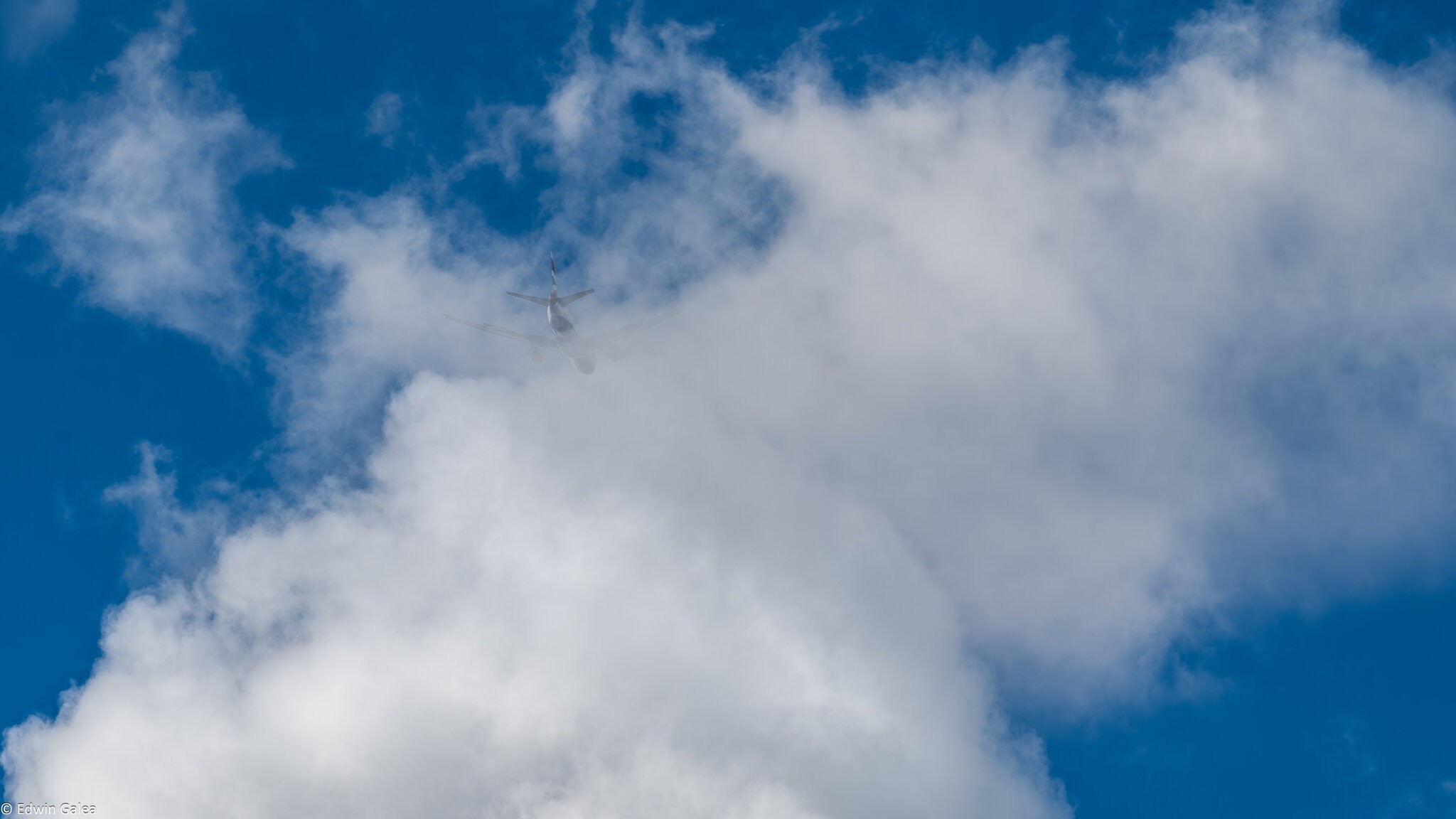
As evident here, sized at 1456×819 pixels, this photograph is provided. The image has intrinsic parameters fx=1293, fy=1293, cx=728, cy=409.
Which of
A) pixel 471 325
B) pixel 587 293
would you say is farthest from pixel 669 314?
pixel 471 325

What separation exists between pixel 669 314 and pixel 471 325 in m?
30.6

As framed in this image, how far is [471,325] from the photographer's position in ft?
654

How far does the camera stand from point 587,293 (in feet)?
636

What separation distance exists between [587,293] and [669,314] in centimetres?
1376

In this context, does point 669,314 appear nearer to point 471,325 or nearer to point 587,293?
point 587,293

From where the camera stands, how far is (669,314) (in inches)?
7869

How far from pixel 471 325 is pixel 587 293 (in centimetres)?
1972
